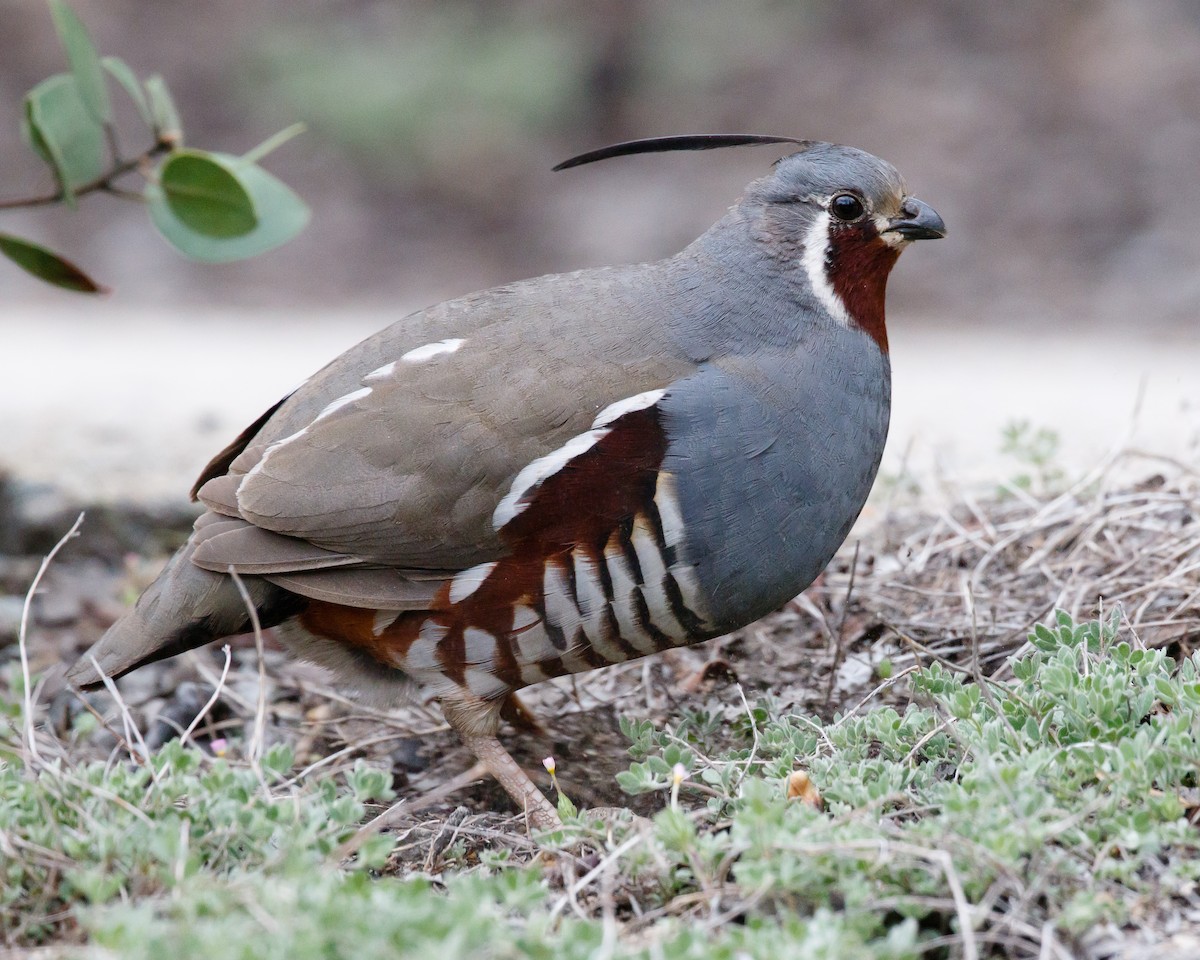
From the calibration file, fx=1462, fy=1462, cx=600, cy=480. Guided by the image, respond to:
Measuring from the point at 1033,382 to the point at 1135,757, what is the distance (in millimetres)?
5700

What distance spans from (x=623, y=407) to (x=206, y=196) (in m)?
1.65

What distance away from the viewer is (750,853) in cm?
298

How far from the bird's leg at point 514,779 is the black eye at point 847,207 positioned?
1936 mm

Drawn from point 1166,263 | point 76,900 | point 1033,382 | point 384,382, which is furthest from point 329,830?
point 1166,263

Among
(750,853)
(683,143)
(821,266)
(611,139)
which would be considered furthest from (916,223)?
(611,139)

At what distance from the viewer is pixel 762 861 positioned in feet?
9.61

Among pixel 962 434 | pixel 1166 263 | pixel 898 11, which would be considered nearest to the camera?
pixel 962 434

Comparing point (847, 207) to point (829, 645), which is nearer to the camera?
point (847, 207)

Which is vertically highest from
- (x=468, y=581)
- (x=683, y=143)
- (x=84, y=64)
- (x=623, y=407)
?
(x=84, y=64)

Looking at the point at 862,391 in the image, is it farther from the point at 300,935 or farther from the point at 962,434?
the point at 962,434

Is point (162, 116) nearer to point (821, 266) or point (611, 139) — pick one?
point (821, 266)

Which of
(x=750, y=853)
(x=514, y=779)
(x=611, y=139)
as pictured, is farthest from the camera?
(x=611, y=139)

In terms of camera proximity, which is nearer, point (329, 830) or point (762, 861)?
point (762, 861)

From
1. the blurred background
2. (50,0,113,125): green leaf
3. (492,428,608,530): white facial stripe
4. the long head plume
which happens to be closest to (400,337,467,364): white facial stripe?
(492,428,608,530): white facial stripe
